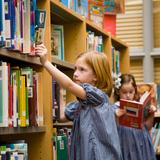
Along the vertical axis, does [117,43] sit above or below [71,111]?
above

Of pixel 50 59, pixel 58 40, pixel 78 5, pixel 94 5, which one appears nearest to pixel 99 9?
pixel 94 5

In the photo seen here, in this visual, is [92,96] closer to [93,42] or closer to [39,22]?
[39,22]

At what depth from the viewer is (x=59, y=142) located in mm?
2756

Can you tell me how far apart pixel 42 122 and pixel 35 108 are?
14 centimetres

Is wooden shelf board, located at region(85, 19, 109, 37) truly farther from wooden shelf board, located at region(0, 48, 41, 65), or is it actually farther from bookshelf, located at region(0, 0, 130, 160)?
wooden shelf board, located at region(0, 48, 41, 65)

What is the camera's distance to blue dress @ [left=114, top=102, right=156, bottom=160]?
335 cm

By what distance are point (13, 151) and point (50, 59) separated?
63 cm

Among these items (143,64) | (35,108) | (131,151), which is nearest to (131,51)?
(143,64)

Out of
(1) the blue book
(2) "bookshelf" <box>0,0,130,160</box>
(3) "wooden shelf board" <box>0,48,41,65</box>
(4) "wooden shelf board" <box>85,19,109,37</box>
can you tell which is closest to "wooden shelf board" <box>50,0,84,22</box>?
(2) "bookshelf" <box>0,0,130,160</box>

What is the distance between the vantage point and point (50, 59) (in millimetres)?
2623

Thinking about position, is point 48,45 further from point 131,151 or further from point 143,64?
point 143,64

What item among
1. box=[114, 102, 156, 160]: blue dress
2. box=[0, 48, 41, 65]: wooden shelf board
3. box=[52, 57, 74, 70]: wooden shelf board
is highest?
box=[0, 48, 41, 65]: wooden shelf board

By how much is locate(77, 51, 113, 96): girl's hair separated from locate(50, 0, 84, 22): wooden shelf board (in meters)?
0.42

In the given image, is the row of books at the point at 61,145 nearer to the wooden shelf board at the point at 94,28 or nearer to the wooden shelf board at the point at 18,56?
the wooden shelf board at the point at 18,56
